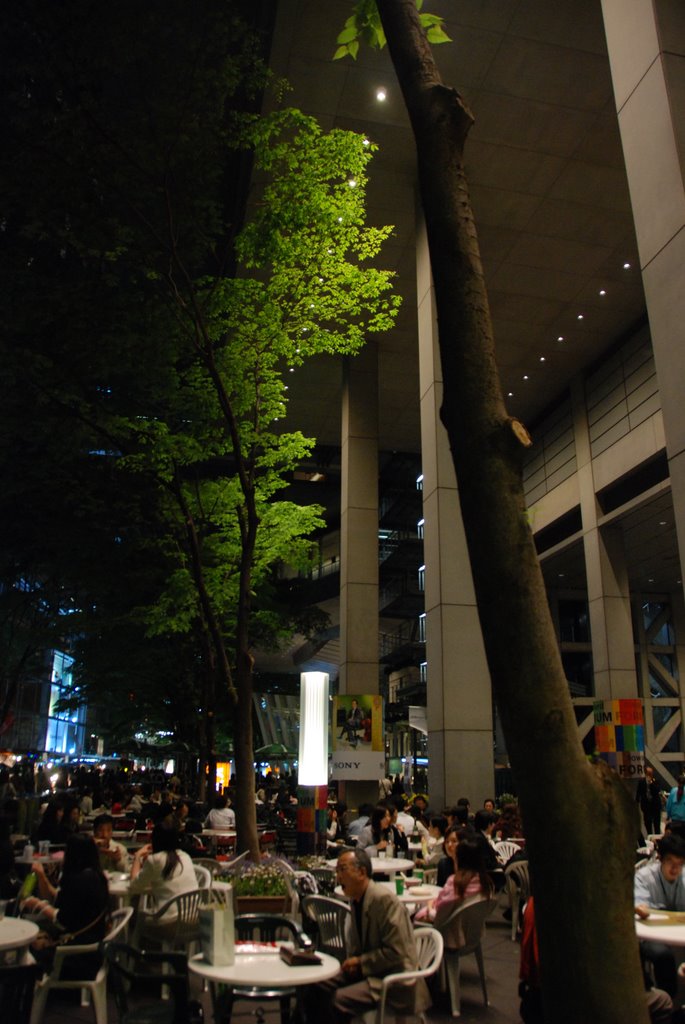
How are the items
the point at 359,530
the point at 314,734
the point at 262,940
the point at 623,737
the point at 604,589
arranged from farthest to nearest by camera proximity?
the point at 604,589
the point at 359,530
the point at 623,737
the point at 314,734
the point at 262,940

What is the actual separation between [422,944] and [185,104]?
867 cm

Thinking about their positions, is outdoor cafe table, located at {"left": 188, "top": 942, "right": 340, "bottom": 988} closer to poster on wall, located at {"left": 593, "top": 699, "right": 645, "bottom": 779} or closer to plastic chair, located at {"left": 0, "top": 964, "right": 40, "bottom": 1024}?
plastic chair, located at {"left": 0, "top": 964, "right": 40, "bottom": 1024}

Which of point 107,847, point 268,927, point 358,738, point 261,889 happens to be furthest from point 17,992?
point 358,738

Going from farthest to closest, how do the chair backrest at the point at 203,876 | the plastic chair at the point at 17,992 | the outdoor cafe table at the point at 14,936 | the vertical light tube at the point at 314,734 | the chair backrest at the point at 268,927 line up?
the vertical light tube at the point at 314,734
the chair backrest at the point at 203,876
the chair backrest at the point at 268,927
the outdoor cafe table at the point at 14,936
the plastic chair at the point at 17,992

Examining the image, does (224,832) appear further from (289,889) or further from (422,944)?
(422,944)

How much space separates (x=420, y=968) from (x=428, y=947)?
189mm

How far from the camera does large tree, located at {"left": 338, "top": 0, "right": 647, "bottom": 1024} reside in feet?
5.51

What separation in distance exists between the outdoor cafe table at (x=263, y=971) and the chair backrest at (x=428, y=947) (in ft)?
2.19

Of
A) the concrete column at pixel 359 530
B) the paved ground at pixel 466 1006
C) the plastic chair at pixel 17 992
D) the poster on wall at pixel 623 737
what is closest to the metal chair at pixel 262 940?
the paved ground at pixel 466 1006

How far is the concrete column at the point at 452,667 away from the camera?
13.2 metres

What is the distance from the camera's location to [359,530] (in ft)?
66.0

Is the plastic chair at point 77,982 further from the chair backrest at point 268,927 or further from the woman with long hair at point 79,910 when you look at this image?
the chair backrest at point 268,927

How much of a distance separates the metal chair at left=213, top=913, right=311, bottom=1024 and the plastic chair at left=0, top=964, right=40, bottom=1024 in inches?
42.5

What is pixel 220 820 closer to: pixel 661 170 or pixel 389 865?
pixel 389 865
